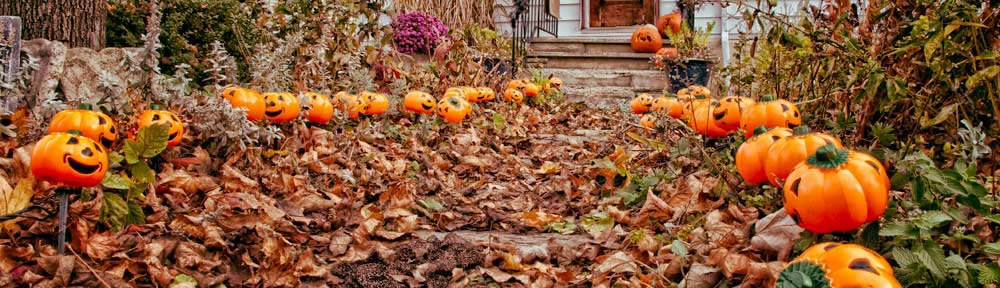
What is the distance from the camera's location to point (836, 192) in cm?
143

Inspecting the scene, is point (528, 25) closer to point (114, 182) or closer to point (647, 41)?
point (647, 41)

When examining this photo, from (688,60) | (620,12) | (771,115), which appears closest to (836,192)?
(771,115)

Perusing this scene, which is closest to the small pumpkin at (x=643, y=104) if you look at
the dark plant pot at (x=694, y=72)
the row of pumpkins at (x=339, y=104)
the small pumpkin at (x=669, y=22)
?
the row of pumpkins at (x=339, y=104)

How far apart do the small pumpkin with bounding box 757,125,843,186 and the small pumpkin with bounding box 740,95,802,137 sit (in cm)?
58

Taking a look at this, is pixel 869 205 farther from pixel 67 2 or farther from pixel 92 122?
pixel 67 2

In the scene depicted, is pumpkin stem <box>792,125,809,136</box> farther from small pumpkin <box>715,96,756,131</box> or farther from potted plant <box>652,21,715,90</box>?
potted plant <box>652,21,715,90</box>

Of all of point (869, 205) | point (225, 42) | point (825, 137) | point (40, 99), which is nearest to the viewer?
point (869, 205)

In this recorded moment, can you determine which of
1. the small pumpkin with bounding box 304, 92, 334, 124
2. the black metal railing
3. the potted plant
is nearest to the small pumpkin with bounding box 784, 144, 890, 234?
the small pumpkin with bounding box 304, 92, 334, 124

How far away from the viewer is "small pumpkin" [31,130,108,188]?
1745 millimetres

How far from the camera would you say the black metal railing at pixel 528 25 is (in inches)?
305

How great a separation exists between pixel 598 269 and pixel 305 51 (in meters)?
2.86

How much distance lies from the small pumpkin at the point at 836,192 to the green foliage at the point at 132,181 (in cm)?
182

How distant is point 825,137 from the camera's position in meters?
1.80

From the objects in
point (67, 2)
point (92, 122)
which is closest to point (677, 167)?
point (92, 122)
